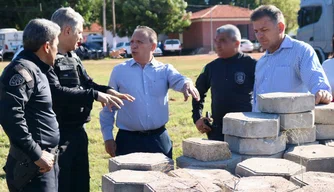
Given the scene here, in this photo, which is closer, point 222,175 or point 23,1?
point 222,175

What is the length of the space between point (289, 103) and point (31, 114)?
71.0 inches

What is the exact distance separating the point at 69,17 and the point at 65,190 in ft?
4.74

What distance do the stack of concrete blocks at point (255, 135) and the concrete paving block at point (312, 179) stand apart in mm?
467

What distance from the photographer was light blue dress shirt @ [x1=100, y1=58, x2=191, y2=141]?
4.39m

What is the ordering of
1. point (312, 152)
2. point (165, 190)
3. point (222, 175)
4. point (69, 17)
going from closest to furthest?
1. point (165, 190)
2. point (222, 175)
3. point (312, 152)
4. point (69, 17)

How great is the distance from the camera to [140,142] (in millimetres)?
4391

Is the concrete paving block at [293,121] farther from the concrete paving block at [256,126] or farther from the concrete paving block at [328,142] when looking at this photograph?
the concrete paving block at [328,142]

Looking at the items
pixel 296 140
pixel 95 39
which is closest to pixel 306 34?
pixel 296 140

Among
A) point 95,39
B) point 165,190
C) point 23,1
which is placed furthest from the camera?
point 95,39

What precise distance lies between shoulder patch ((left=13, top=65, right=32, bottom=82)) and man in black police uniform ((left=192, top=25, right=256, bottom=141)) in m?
2.13

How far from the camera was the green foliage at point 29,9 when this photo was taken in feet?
138

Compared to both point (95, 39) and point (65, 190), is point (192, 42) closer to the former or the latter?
point (95, 39)

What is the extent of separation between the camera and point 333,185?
111 inches

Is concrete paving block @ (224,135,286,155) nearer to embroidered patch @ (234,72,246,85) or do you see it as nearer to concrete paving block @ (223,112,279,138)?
concrete paving block @ (223,112,279,138)
